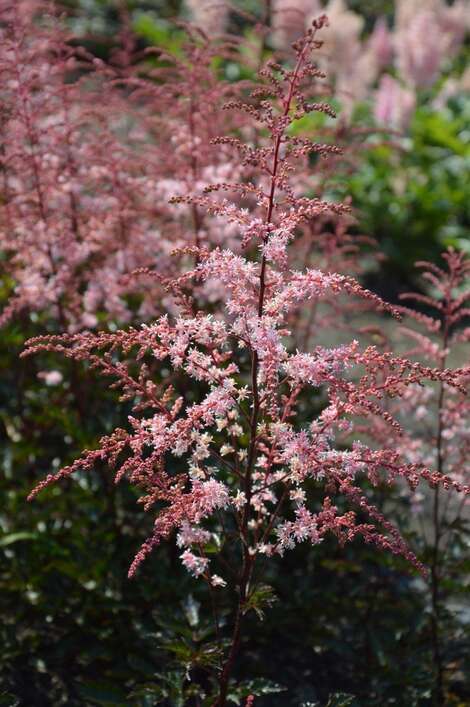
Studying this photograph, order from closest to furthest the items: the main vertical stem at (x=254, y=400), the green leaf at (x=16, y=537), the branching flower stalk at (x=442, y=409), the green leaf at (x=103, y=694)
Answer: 1. the main vertical stem at (x=254, y=400)
2. the green leaf at (x=103, y=694)
3. the branching flower stalk at (x=442, y=409)
4. the green leaf at (x=16, y=537)

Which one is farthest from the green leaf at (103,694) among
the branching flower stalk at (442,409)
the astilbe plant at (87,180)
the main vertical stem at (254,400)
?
the astilbe plant at (87,180)

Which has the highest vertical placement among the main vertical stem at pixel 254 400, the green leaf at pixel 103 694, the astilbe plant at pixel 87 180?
the astilbe plant at pixel 87 180

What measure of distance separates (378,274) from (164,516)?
6235 mm

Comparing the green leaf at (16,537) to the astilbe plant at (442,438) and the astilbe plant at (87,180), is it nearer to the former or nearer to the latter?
the astilbe plant at (87,180)

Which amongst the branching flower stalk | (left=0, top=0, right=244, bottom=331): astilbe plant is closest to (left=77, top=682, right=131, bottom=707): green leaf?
the branching flower stalk

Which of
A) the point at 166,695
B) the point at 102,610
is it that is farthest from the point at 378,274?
the point at 166,695

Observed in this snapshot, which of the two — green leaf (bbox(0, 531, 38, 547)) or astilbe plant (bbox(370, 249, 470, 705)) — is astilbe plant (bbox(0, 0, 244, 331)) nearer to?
green leaf (bbox(0, 531, 38, 547))

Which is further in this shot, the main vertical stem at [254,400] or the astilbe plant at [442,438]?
the astilbe plant at [442,438]

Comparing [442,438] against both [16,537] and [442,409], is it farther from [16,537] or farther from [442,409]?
[16,537]

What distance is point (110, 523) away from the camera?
3762 mm

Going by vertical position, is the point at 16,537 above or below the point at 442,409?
below

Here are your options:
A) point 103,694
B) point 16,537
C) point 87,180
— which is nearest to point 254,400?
point 103,694

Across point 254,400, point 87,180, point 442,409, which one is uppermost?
point 87,180

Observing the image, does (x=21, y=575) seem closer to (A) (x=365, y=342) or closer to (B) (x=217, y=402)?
(B) (x=217, y=402)
